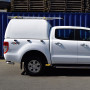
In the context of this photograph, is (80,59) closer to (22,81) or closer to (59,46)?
(59,46)

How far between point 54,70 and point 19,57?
1.98m

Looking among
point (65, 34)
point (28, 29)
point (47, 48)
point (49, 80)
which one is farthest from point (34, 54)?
point (65, 34)

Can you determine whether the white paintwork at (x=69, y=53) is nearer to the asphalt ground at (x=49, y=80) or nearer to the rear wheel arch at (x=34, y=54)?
the rear wheel arch at (x=34, y=54)

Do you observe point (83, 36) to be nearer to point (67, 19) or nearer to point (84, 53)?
point (84, 53)

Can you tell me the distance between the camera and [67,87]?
6934mm

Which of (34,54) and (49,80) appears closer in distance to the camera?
(49,80)

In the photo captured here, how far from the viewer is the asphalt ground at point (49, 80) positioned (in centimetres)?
695

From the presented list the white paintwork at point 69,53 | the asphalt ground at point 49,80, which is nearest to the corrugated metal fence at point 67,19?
the asphalt ground at point 49,80

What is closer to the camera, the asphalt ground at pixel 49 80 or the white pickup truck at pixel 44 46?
the asphalt ground at pixel 49 80

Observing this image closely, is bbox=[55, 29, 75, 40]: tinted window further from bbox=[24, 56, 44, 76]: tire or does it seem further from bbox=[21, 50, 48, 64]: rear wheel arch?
bbox=[24, 56, 44, 76]: tire

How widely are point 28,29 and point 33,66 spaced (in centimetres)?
132

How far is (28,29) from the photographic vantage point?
8695 mm

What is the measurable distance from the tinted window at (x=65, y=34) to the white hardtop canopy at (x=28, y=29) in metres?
0.36

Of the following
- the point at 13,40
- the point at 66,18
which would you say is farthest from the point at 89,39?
the point at 66,18
